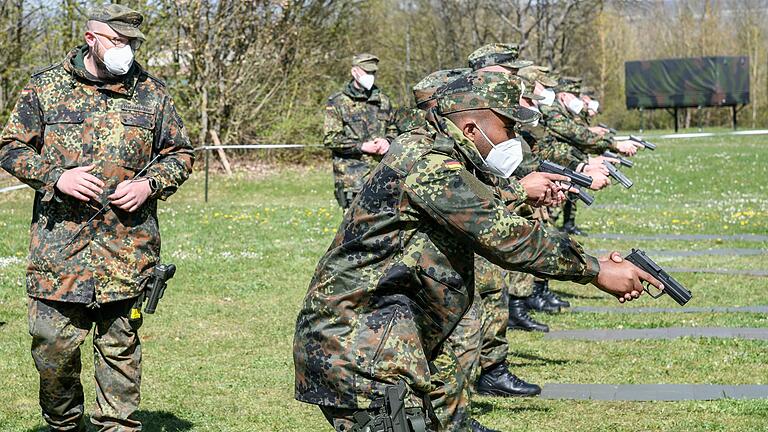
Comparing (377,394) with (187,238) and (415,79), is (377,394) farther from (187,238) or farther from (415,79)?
(415,79)

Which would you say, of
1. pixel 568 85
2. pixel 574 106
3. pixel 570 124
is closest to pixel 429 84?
pixel 570 124

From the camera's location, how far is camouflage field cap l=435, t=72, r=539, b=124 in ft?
14.2

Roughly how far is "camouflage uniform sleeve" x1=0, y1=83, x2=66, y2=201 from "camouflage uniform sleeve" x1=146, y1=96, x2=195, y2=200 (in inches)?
20.6

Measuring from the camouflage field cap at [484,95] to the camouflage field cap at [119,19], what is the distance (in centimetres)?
220

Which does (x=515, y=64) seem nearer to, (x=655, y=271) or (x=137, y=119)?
(x=137, y=119)

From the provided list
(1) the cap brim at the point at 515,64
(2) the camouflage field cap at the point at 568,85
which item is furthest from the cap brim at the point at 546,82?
(2) the camouflage field cap at the point at 568,85

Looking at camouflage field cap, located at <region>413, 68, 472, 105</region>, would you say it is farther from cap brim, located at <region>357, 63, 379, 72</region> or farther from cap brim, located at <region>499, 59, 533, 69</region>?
cap brim, located at <region>357, 63, 379, 72</region>

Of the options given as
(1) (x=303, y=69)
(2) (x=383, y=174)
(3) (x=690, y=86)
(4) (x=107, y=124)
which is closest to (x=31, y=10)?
(1) (x=303, y=69)

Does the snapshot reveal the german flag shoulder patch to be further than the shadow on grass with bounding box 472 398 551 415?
No

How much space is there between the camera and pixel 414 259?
425cm

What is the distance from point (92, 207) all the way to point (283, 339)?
4.06 metres

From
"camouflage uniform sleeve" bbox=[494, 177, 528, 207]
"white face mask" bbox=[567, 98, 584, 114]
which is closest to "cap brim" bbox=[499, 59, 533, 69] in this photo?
"camouflage uniform sleeve" bbox=[494, 177, 528, 207]

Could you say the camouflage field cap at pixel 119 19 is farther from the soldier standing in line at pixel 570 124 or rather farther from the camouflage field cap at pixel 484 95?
the soldier standing in line at pixel 570 124

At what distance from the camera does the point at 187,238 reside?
15.9m
